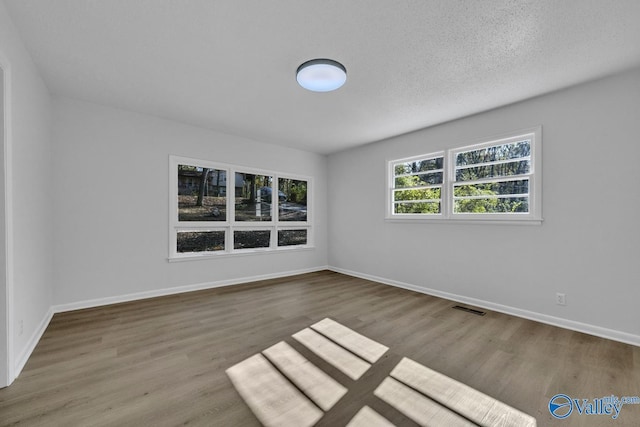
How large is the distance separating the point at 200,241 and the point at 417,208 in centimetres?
378

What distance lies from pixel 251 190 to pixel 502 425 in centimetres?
468

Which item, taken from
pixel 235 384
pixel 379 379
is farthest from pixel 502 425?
pixel 235 384

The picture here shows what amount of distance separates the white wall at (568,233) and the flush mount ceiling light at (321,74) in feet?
7.69

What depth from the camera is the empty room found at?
1.90m

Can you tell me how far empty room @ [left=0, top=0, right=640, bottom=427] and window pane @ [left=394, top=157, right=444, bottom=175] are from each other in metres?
0.03

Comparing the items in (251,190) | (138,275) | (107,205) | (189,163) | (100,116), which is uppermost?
(100,116)

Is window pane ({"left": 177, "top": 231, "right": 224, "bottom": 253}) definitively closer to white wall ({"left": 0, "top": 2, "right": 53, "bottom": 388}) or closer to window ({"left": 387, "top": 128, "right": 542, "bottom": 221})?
white wall ({"left": 0, "top": 2, "right": 53, "bottom": 388})

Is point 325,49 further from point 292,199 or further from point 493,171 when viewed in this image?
point 292,199

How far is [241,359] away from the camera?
7.62 feet

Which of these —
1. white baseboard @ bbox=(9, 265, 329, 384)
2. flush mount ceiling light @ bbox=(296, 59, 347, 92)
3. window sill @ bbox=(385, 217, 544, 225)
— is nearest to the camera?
white baseboard @ bbox=(9, 265, 329, 384)

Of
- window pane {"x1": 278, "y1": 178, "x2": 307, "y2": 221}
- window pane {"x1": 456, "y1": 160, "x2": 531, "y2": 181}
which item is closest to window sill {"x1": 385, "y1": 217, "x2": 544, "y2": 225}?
window pane {"x1": 456, "y1": 160, "x2": 531, "y2": 181}

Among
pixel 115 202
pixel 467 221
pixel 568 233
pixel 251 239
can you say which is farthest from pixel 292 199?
pixel 568 233

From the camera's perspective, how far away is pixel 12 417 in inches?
64.1

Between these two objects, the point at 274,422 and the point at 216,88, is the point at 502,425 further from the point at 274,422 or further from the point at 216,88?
the point at 216,88
